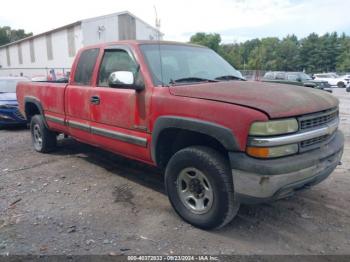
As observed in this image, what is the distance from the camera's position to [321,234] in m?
3.47

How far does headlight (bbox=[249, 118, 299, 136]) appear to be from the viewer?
115 inches

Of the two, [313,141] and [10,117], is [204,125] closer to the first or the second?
[313,141]

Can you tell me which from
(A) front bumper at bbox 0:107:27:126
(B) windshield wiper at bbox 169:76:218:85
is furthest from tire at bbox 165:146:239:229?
(A) front bumper at bbox 0:107:27:126

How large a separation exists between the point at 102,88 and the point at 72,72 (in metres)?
1.10

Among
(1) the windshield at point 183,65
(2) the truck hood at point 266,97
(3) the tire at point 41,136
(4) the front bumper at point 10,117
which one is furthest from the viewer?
(4) the front bumper at point 10,117

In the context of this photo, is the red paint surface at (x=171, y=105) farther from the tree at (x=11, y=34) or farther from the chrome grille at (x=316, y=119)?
the tree at (x=11, y=34)

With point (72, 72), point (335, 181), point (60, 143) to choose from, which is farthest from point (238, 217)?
point (60, 143)

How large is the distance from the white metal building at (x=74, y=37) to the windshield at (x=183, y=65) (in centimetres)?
2327

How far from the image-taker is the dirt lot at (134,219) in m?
3.25

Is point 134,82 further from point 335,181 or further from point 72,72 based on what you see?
point 335,181

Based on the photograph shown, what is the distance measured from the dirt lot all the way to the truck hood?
126 cm

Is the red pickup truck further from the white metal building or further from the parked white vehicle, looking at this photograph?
the parked white vehicle

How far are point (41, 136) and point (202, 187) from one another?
4158 millimetres

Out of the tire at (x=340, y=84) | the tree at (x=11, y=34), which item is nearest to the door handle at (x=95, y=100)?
the tire at (x=340, y=84)
